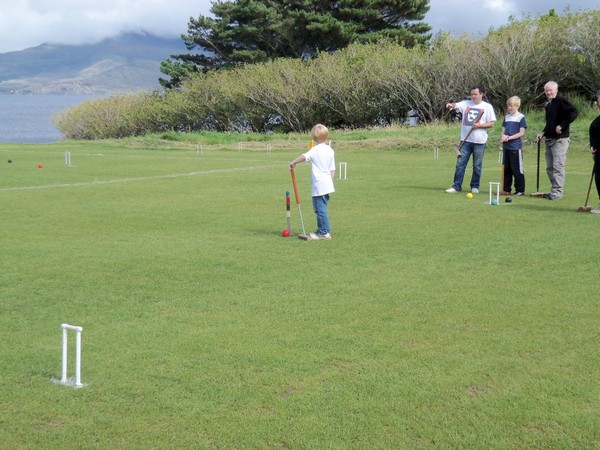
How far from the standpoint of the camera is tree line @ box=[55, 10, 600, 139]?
1578 inches

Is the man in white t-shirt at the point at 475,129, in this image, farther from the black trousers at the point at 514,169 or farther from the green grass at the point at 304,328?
the green grass at the point at 304,328

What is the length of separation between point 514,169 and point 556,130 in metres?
1.75

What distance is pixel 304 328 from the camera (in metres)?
6.82

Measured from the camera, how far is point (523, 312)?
7.30 meters

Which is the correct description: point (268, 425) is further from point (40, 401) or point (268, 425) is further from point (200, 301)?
point (200, 301)

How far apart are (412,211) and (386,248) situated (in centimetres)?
380

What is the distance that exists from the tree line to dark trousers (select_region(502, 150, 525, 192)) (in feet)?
78.6

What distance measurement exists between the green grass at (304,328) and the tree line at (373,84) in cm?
2788

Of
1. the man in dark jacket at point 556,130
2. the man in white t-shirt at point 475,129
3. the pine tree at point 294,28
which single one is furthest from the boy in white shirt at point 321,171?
the pine tree at point 294,28

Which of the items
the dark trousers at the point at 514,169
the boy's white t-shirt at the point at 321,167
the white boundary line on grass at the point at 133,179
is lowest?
the white boundary line on grass at the point at 133,179

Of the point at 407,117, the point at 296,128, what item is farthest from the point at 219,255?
A: the point at 296,128

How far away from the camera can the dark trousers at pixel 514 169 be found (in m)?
16.6

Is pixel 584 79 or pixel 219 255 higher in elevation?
pixel 584 79

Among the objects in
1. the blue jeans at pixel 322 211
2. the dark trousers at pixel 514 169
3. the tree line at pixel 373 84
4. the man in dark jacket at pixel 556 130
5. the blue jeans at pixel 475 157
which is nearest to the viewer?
the blue jeans at pixel 322 211
